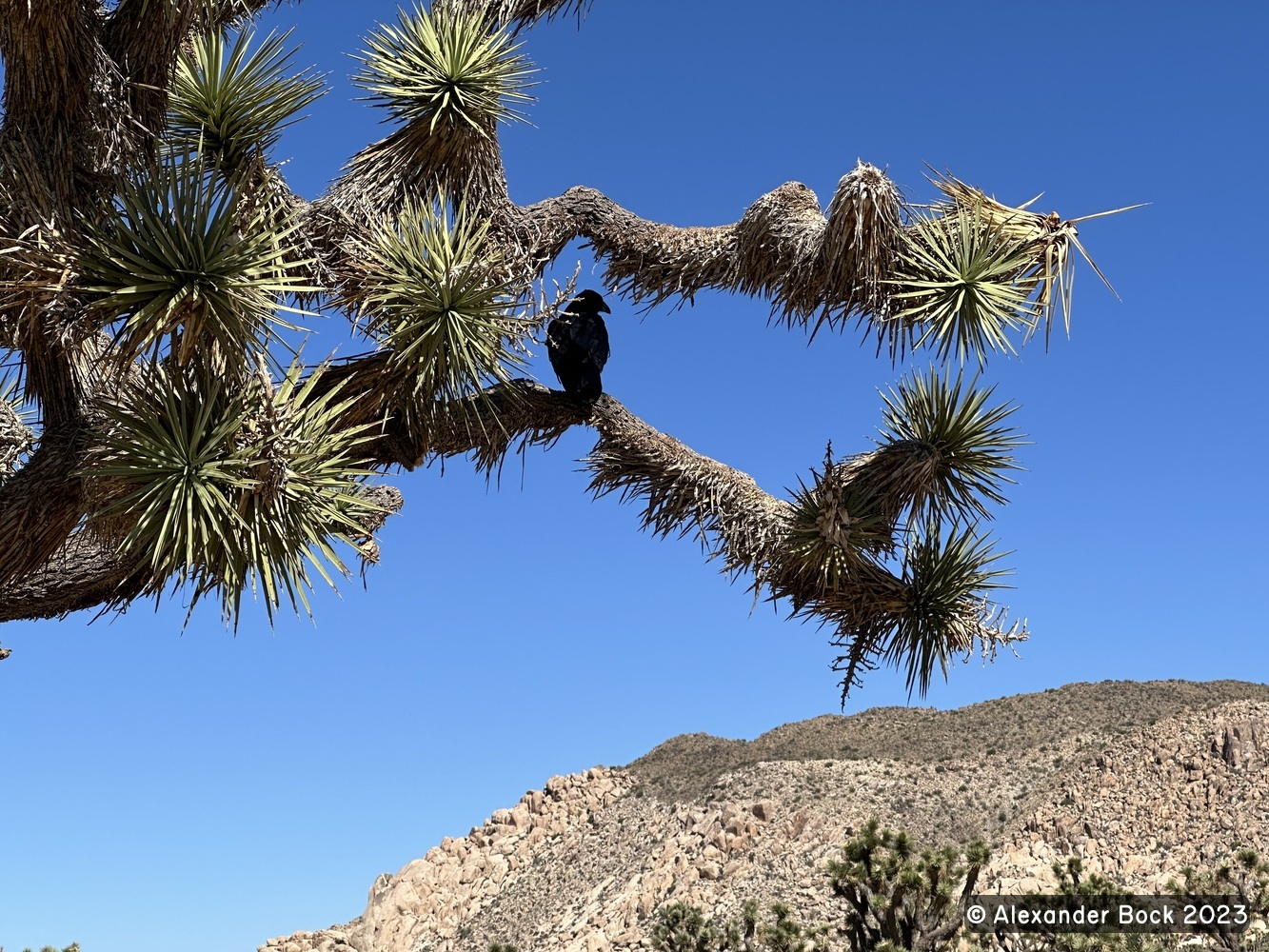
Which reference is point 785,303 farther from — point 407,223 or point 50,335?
point 50,335

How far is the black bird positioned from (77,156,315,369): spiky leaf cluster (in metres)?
2.59

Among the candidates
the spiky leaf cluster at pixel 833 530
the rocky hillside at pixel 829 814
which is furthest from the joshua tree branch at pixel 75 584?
the rocky hillside at pixel 829 814

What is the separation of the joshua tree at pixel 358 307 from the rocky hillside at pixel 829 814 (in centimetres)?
1807

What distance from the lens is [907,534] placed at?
8.43 metres

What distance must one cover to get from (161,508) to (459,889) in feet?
104

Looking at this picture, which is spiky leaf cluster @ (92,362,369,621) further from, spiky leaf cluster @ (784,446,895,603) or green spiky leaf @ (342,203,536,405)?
spiky leaf cluster @ (784,446,895,603)

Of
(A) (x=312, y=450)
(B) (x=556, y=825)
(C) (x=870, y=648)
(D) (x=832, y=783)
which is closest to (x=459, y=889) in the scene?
(B) (x=556, y=825)

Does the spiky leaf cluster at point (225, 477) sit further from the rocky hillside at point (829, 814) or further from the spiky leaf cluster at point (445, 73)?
the rocky hillside at point (829, 814)

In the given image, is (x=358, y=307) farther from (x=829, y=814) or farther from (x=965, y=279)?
(x=829, y=814)

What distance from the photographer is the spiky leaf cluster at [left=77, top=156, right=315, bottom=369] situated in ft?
18.6

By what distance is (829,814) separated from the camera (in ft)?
97.4

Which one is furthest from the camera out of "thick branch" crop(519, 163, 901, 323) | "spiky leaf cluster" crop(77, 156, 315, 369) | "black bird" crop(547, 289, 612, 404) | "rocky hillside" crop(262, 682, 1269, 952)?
"rocky hillside" crop(262, 682, 1269, 952)

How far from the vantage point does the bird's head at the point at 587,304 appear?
8.48 metres

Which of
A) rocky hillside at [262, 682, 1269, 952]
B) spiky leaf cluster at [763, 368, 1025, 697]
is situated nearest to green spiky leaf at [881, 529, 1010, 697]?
spiky leaf cluster at [763, 368, 1025, 697]
